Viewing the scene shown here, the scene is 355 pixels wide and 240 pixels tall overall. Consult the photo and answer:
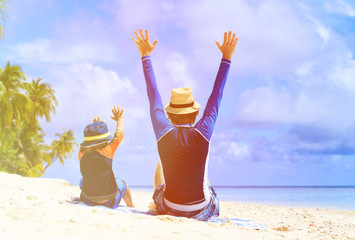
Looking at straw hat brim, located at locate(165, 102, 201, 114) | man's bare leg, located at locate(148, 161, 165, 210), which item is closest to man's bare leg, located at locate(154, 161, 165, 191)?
man's bare leg, located at locate(148, 161, 165, 210)

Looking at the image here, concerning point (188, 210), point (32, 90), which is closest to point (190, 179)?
point (188, 210)

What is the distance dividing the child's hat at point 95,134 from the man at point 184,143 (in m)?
1.09

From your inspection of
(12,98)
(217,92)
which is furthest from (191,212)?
(12,98)

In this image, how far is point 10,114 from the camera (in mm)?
21344

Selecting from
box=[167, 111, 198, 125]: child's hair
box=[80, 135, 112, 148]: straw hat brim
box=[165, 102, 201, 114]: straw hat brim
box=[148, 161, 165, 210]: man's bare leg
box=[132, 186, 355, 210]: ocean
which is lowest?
box=[132, 186, 355, 210]: ocean

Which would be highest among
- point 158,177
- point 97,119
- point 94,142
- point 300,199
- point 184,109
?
point 184,109

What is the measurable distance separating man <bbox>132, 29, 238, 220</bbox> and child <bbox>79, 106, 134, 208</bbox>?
85 centimetres

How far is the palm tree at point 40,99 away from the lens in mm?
28422

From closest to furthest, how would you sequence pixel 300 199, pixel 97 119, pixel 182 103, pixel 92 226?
pixel 92 226, pixel 182 103, pixel 97 119, pixel 300 199

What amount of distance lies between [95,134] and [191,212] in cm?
184

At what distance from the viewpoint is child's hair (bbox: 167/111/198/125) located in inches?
175

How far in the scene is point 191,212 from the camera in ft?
14.4

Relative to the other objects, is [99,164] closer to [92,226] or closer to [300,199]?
[92,226]

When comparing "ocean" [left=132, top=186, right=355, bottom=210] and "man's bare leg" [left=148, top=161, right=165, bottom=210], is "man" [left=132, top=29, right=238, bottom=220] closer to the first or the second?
"man's bare leg" [left=148, top=161, right=165, bottom=210]
